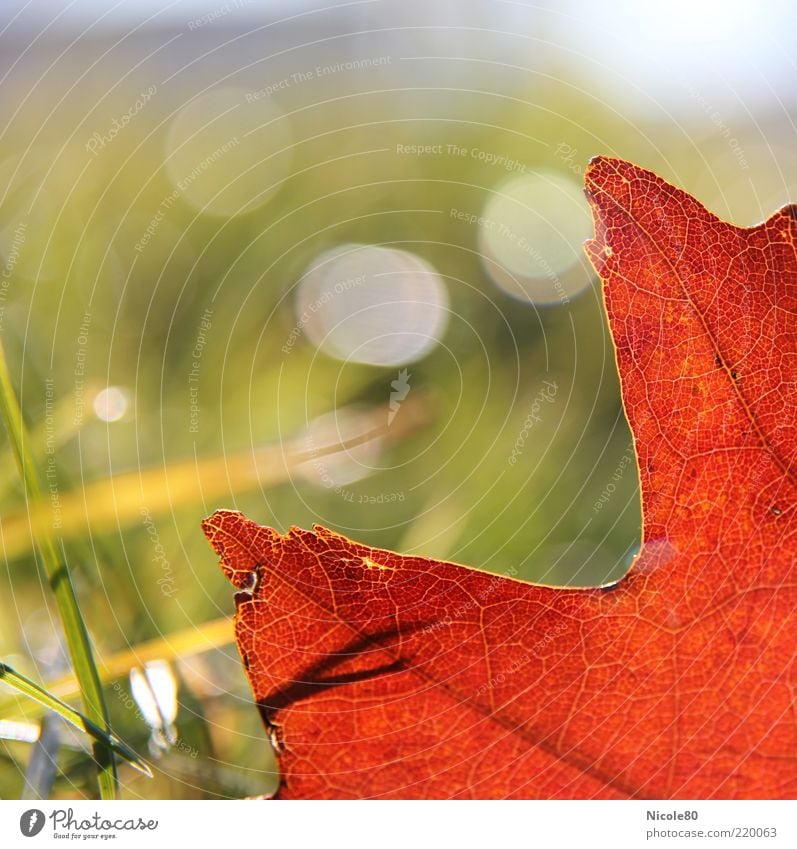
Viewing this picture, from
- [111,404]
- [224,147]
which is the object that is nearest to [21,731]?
[111,404]

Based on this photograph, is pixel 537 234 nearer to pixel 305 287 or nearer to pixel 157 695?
pixel 305 287

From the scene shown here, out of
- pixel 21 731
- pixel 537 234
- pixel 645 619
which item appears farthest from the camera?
pixel 537 234

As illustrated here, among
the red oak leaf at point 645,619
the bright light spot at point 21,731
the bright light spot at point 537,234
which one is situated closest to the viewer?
the red oak leaf at point 645,619

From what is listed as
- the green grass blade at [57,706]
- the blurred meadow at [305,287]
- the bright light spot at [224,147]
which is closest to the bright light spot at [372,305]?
the blurred meadow at [305,287]

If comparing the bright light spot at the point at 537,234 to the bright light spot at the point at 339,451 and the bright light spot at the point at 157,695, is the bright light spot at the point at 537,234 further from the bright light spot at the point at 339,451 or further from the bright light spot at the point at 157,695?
the bright light spot at the point at 157,695

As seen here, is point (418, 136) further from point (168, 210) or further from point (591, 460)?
point (591, 460)
